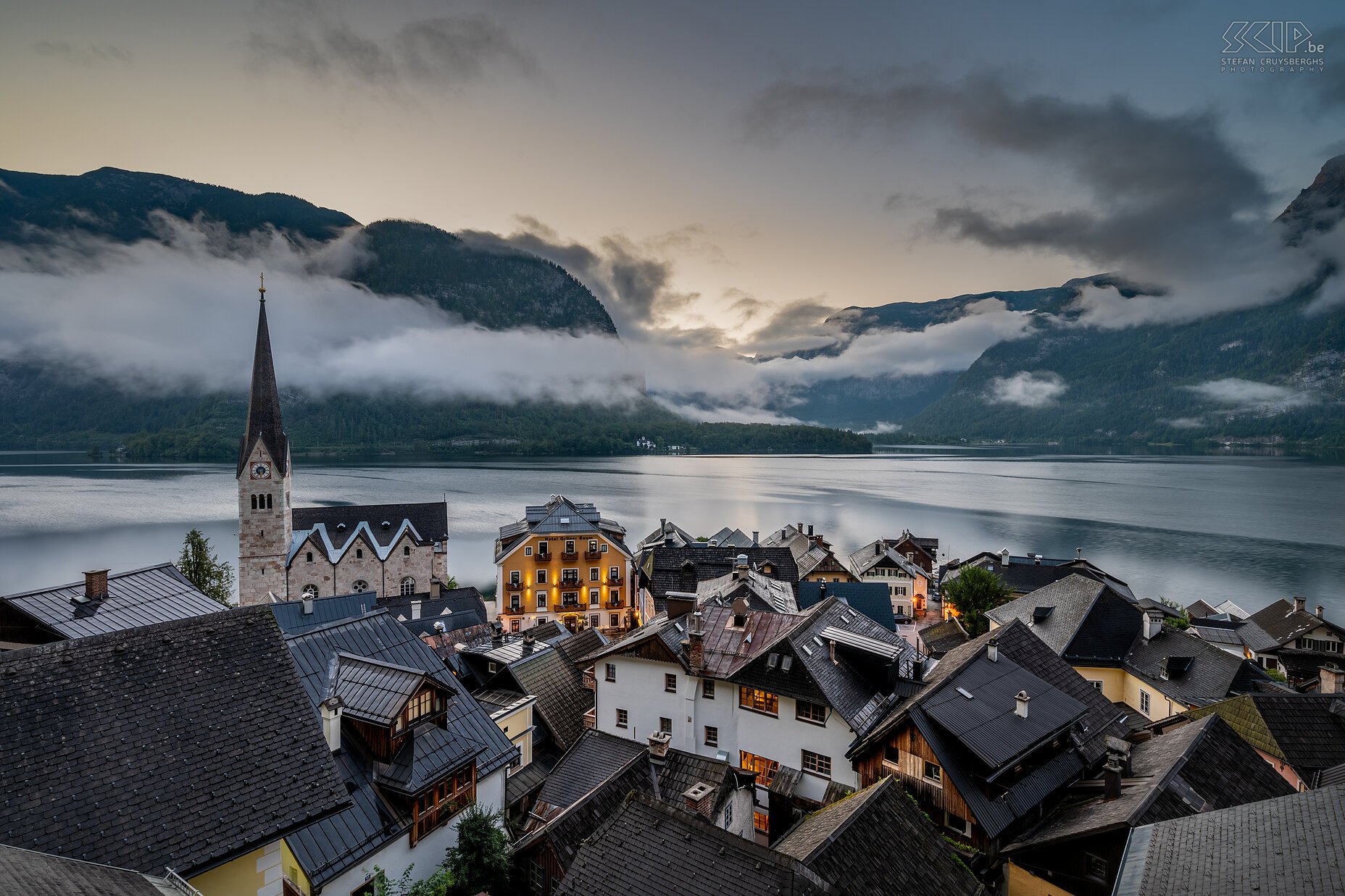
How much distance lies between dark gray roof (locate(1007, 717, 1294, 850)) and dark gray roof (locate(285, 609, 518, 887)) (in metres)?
14.4

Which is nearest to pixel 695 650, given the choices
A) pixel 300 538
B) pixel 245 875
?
pixel 245 875

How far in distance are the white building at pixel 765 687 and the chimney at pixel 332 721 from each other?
1316 cm

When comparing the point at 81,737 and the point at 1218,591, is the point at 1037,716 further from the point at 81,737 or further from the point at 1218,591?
the point at 1218,591

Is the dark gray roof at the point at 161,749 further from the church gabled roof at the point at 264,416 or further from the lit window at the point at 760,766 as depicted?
the church gabled roof at the point at 264,416

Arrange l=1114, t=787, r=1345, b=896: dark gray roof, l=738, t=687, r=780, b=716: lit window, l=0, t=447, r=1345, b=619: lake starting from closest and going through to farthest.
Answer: l=1114, t=787, r=1345, b=896: dark gray roof
l=738, t=687, r=780, b=716: lit window
l=0, t=447, r=1345, b=619: lake

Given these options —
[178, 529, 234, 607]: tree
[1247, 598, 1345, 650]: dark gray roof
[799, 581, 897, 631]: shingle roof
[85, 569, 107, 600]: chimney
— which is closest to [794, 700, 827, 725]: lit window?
[799, 581, 897, 631]: shingle roof

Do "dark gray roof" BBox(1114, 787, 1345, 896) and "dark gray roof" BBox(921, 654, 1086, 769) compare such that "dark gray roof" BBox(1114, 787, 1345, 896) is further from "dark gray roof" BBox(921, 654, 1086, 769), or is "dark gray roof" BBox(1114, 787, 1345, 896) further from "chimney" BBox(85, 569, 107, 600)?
"chimney" BBox(85, 569, 107, 600)

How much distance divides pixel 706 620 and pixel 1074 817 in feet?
45.8

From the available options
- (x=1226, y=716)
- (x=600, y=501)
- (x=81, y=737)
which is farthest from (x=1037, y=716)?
(x=600, y=501)

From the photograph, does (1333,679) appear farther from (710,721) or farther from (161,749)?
(161,749)

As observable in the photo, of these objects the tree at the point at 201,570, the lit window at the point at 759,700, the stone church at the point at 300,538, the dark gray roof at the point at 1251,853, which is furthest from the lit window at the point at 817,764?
the tree at the point at 201,570

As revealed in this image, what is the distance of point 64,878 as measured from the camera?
6.00 metres

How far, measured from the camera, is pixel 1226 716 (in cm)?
2128

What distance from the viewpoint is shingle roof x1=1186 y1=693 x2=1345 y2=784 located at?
19234 mm
